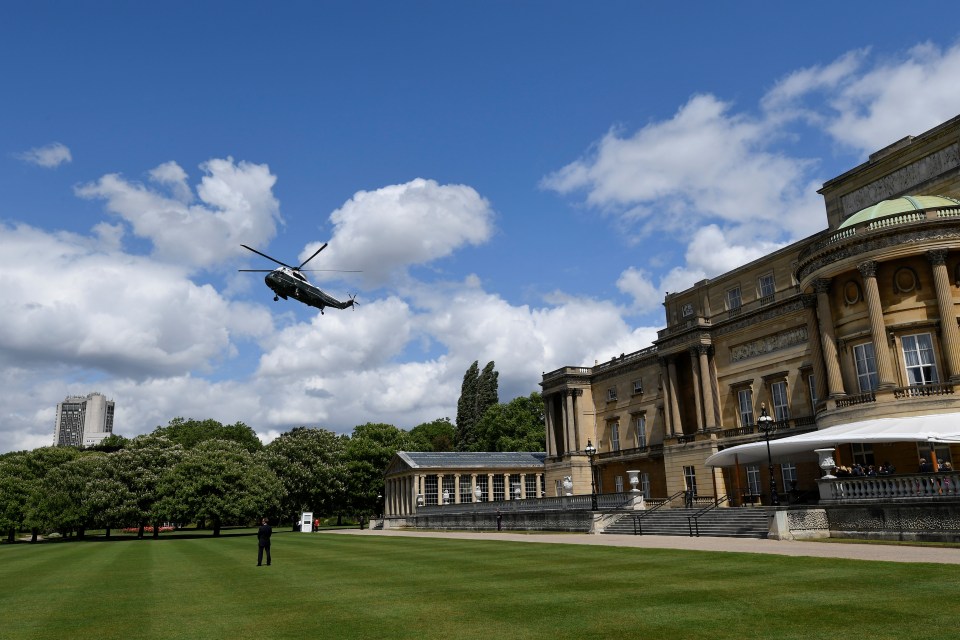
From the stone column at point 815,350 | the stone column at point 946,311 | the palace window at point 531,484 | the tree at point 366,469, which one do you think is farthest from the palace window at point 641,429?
the tree at point 366,469

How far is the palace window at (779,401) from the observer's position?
50.1 meters

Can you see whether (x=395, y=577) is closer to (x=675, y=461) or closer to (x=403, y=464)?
(x=675, y=461)

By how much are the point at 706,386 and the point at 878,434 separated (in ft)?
81.2

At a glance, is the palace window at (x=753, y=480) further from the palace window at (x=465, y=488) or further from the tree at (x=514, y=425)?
the tree at (x=514, y=425)

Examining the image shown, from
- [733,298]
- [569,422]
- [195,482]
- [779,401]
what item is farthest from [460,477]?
[779,401]

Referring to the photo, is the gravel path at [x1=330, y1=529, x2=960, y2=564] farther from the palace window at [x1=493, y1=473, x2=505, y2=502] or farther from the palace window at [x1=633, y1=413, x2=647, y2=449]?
the palace window at [x1=493, y1=473, x2=505, y2=502]

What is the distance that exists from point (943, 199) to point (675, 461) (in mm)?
26676

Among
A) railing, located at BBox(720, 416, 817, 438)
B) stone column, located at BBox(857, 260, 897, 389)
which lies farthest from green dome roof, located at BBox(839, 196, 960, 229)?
railing, located at BBox(720, 416, 817, 438)

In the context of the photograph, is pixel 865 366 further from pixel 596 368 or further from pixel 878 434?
pixel 596 368

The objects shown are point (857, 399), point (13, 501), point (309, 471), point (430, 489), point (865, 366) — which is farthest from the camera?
point (309, 471)

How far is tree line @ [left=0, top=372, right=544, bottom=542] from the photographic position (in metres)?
70.7

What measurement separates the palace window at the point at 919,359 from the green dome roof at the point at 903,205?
6.62 m

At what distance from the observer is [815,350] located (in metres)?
43.4

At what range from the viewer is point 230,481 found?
72.4m
